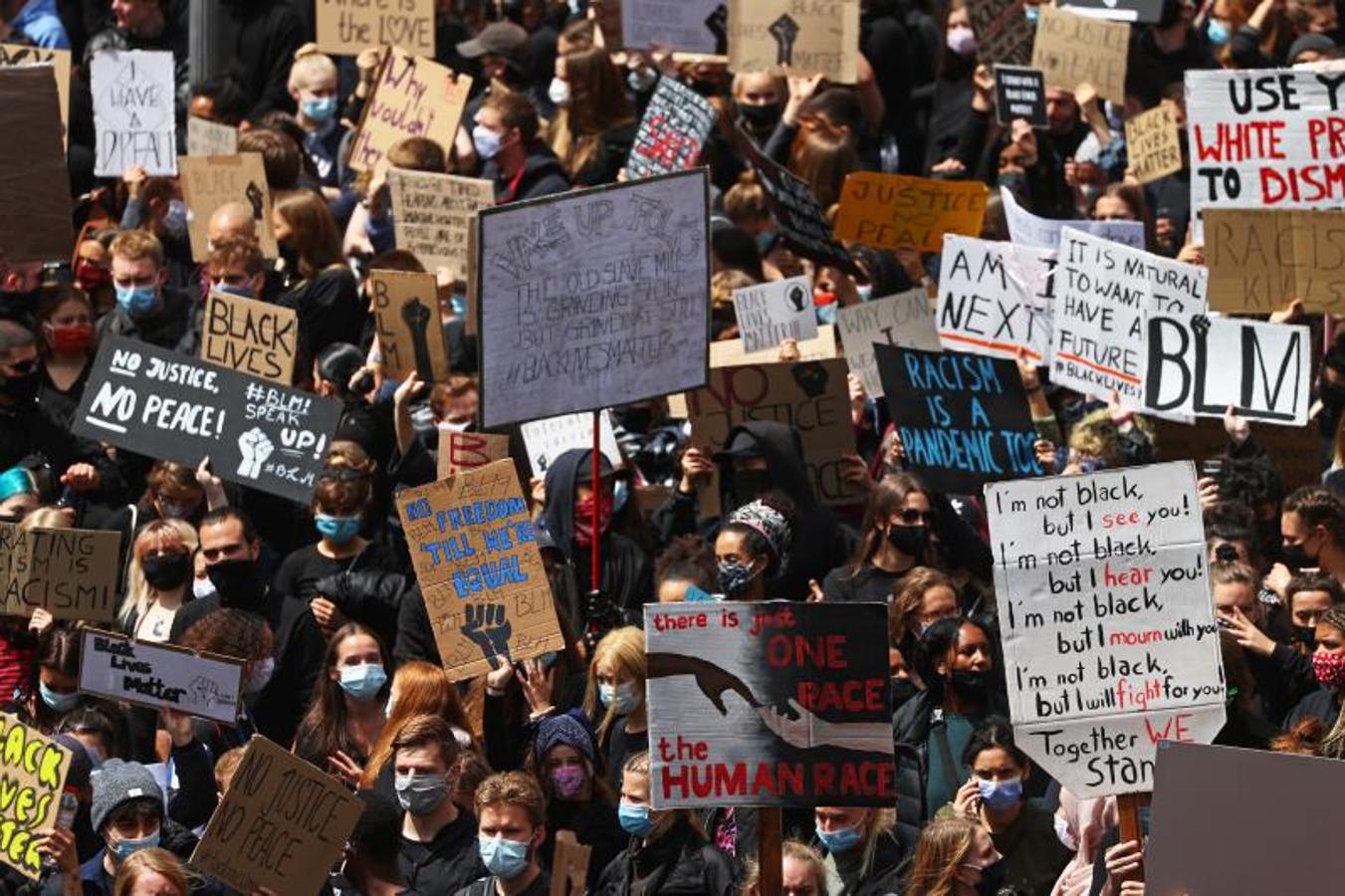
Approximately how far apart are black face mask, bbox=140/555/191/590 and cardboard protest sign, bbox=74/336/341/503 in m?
0.55

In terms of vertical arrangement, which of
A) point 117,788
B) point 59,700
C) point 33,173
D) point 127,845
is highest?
point 33,173

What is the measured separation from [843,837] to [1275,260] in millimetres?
4611

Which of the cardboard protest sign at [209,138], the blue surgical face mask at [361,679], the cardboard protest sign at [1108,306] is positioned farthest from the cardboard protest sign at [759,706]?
the cardboard protest sign at [209,138]

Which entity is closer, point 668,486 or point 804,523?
point 804,523

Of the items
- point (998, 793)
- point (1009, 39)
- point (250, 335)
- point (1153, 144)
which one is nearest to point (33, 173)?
point (250, 335)

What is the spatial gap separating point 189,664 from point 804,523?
8.28 feet

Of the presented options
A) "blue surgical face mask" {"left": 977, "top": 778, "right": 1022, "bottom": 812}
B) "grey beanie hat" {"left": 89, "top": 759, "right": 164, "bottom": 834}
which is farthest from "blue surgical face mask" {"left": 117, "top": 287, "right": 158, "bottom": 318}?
"blue surgical face mask" {"left": 977, "top": 778, "right": 1022, "bottom": 812}

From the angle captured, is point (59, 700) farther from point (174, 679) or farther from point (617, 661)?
point (617, 661)

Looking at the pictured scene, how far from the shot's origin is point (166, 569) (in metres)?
13.0

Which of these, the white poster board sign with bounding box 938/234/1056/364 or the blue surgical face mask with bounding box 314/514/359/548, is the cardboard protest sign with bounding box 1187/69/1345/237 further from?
the blue surgical face mask with bounding box 314/514/359/548

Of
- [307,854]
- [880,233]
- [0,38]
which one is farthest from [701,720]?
[0,38]

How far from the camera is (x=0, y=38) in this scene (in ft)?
61.3

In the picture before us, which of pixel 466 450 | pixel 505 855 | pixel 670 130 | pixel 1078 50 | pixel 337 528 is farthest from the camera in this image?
pixel 1078 50

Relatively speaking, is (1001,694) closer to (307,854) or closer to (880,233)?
(307,854)
